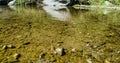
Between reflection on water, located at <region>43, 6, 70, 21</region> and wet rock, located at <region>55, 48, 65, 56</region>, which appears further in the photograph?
reflection on water, located at <region>43, 6, 70, 21</region>

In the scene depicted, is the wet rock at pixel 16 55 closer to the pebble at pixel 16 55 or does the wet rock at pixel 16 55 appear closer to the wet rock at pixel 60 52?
the pebble at pixel 16 55

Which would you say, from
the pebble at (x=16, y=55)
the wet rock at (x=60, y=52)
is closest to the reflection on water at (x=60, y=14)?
the wet rock at (x=60, y=52)

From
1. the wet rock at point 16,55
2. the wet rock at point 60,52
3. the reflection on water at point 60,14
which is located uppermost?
the wet rock at point 16,55

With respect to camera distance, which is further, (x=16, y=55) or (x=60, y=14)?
(x=60, y=14)

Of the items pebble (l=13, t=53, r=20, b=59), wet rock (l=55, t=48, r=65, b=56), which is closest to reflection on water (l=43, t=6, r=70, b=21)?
wet rock (l=55, t=48, r=65, b=56)

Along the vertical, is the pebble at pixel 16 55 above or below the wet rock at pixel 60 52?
above

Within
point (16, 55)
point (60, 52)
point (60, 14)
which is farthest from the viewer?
point (60, 14)

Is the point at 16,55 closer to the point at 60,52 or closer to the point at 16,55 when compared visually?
the point at 16,55

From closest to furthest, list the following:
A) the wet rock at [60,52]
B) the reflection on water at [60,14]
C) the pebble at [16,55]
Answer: the pebble at [16,55] < the wet rock at [60,52] < the reflection on water at [60,14]

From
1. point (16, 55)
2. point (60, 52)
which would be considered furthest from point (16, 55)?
point (60, 52)

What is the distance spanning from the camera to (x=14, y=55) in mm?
6617

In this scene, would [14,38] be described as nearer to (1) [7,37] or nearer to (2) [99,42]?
(1) [7,37]

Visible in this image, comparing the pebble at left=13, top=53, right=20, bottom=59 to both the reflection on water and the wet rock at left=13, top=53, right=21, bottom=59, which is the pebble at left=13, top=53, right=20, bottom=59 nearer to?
the wet rock at left=13, top=53, right=21, bottom=59

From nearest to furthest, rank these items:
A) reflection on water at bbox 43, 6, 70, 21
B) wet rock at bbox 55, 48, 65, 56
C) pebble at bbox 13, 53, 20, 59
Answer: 1. pebble at bbox 13, 53, 20, 59
2. wet rock at bbox 55, 48, 65, 56
3. reflection on water at bbox 43, 6, 70, 21
